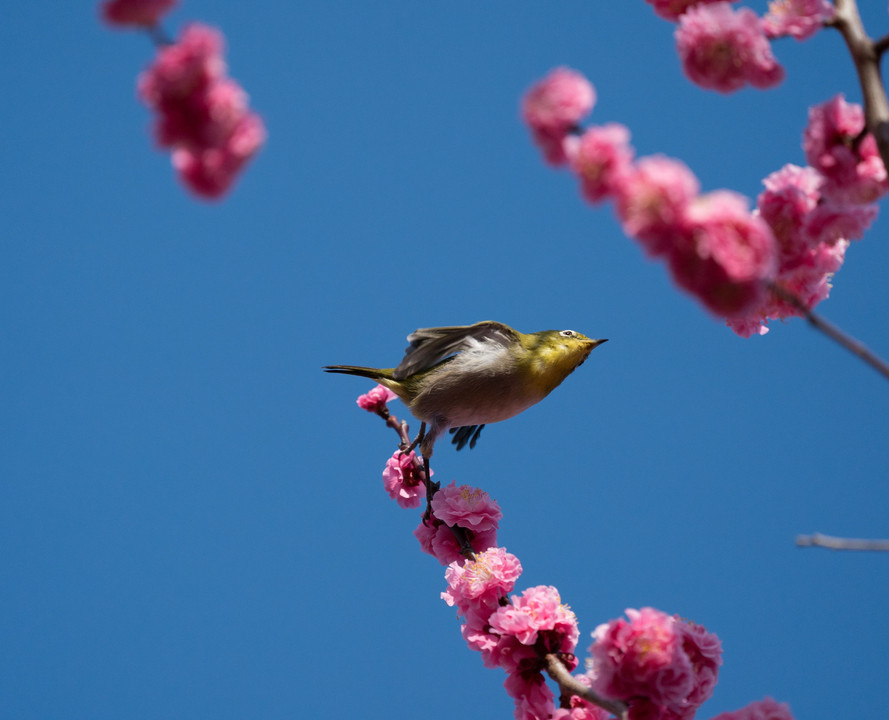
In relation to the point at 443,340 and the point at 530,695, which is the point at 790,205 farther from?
the point at 443,340

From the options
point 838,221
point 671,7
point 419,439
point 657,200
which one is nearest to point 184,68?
point 657,200

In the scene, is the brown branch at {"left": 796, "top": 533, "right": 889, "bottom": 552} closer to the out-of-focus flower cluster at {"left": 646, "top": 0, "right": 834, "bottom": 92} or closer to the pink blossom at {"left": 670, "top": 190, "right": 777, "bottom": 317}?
the pink blossom at {"left": 670, "top": 190, "right": 777, "bottom": 317}

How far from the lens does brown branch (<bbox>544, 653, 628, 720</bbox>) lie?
5.47 ft

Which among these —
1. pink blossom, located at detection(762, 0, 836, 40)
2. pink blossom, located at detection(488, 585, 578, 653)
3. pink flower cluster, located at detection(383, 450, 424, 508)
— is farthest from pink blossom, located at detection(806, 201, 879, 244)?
pink flower cluster, located at detection(383, 450, 424, 508)

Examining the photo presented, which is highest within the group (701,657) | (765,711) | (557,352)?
(557,352)

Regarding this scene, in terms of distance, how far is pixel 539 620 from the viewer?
2.17 meters

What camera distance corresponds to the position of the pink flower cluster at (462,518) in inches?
102

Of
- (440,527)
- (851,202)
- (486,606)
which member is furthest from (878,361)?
(440,527)

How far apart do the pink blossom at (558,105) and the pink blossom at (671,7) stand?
673 mm

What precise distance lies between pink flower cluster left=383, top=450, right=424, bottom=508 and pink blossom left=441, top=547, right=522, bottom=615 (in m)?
0.62

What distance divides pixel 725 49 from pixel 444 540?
1764 millimetres

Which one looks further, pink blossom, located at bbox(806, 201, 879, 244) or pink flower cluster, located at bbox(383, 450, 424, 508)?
pink flower cluster, located at bbox(383, 450, 424, 508)

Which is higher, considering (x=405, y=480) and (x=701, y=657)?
(x=405, y=480)

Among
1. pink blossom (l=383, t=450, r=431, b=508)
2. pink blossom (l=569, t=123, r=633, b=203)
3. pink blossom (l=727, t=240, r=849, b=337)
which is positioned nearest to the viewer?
pink blossom (l=569, t=123, r=633, b=203)
